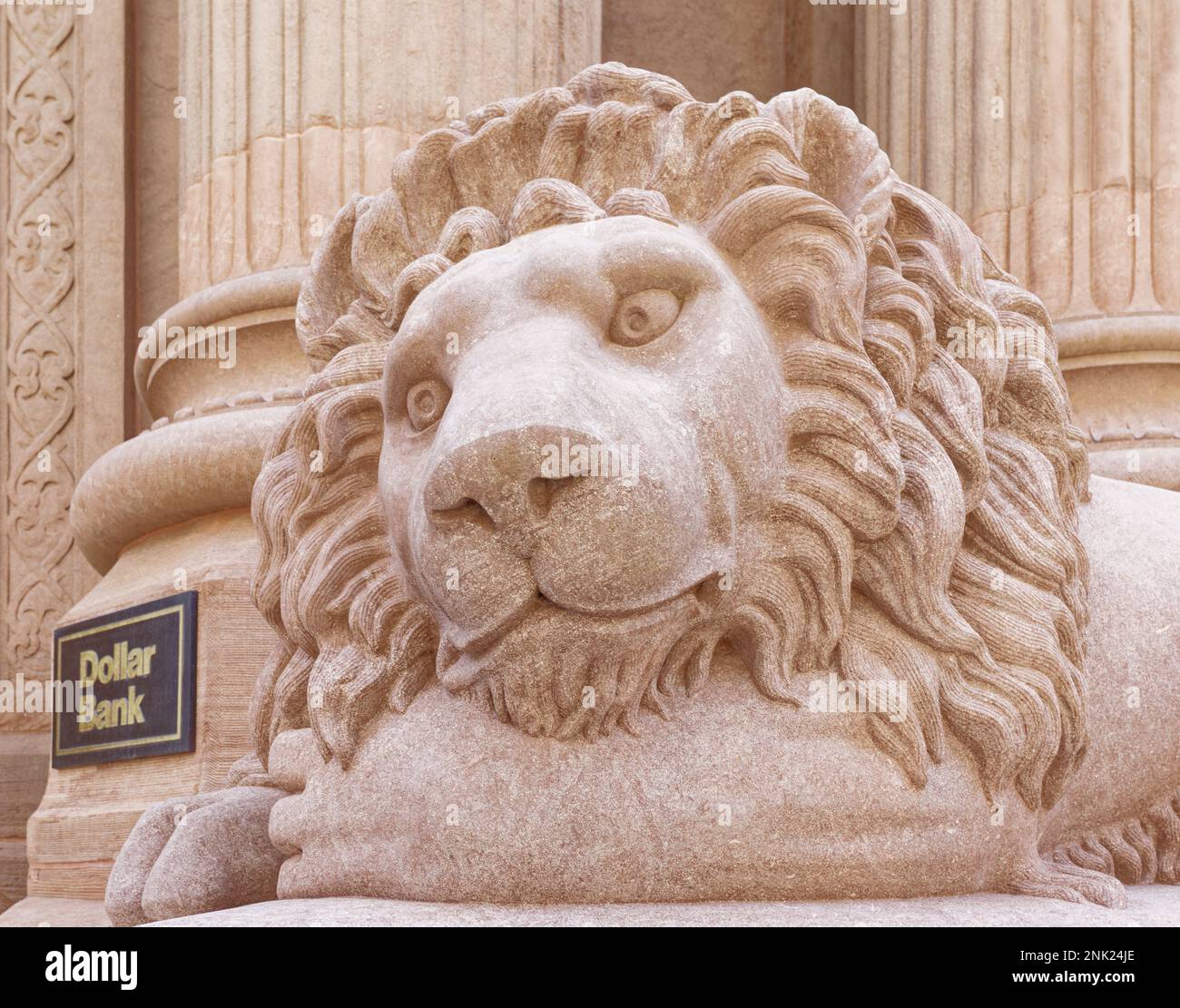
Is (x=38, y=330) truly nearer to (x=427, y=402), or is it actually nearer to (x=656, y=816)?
(x=427, y=402)

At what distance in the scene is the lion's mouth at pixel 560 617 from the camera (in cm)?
190

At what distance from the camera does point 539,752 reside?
196 cm

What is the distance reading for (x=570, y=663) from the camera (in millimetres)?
1931

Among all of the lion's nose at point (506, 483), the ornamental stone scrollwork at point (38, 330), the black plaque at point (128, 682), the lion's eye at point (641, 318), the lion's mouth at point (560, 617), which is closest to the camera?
the lion's nose at point (506, 483)

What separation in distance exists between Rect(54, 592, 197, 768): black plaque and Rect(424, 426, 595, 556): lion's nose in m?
1.63

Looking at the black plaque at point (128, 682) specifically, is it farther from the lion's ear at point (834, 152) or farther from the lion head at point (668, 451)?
the lion's ear at point (834, 152)

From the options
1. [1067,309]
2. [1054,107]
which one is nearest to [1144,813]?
[1067,309]

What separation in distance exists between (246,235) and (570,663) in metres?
2.17

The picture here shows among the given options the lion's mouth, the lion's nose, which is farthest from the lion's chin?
the lion's nose

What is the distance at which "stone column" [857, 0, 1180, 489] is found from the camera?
389 centimetres

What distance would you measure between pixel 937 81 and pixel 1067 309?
74cm

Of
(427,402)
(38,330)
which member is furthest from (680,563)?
(38,330)

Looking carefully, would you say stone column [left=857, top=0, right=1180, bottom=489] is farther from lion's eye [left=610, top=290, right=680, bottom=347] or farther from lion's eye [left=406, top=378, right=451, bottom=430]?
lion's eye [left=406, top=378, right=451, bottom=430]

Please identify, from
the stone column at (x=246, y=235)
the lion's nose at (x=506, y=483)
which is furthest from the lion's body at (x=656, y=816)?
the stone column at (x=246, y=235)
